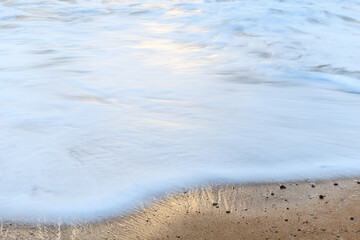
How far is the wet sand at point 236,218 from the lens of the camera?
1500 mm

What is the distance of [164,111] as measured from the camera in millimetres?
2965

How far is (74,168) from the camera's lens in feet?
6.61

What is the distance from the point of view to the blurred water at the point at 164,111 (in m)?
1.92

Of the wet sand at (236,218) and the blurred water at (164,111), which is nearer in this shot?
the wet sand at (236,218)

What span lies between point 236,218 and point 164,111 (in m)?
1.48

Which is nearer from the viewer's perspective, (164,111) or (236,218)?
(236,218)

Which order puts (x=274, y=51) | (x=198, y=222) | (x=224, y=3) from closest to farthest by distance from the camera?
Answer: (x=198, y=222), (x=274, y=51), (x=224, y=3)

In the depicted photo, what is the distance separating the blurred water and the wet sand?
0.31 feet

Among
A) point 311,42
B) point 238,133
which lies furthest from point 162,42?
point 238,133

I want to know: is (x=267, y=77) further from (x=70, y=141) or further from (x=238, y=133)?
(x=70, y=141)

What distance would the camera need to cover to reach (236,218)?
160cm

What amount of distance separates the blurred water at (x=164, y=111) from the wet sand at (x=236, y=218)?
0.10 meters

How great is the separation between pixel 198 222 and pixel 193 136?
931mm

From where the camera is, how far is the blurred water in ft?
6.29
